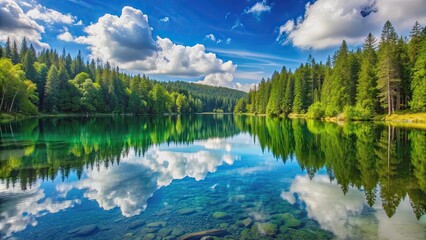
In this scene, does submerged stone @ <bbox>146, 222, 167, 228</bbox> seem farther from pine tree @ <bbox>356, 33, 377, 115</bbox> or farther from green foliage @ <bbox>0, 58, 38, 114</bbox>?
green foliage @ <bbox>0, 58, 38, 114</bbox>

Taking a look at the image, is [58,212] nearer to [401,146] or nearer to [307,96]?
[401,146]

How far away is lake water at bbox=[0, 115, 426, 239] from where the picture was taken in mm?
8672

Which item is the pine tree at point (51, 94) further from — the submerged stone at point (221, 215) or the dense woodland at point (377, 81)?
the submerged stone at point (221, 215)

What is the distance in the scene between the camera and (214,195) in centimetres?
1241

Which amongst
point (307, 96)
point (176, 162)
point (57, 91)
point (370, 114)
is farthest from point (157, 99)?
point (176, 162)

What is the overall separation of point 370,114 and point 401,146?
1638 inches

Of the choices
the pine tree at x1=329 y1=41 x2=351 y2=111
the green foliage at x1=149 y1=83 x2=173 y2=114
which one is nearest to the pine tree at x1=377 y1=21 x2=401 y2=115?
A: the pine tree at x1=329 y1=41 x2=351 y2=111

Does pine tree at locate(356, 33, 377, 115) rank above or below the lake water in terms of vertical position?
above

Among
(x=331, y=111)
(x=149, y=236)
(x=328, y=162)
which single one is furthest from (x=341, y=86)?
(x=149, y=236)

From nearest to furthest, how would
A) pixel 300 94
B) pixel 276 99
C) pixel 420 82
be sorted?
pixel 420 82, pixel 300 94, pixel 276 99

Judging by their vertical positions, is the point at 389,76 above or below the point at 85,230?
above

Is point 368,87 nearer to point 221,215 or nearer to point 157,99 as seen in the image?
point 221,215

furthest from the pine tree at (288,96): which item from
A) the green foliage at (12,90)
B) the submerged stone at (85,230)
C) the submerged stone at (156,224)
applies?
the submerged stone at (85,230)

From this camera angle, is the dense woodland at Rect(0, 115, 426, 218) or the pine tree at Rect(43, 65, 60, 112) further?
the pine tree at Rect(43, 65, 60, 112)
